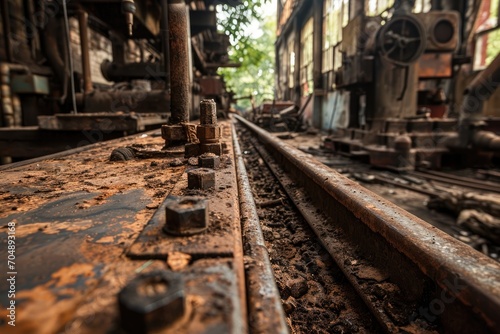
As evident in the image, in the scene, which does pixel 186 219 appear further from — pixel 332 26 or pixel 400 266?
pixel 332 26

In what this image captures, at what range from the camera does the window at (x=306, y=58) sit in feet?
49.9

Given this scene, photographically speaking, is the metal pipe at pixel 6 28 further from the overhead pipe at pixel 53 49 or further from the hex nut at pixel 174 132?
the hex nut at pixel 174 132

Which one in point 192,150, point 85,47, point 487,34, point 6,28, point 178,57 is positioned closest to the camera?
point 192,150

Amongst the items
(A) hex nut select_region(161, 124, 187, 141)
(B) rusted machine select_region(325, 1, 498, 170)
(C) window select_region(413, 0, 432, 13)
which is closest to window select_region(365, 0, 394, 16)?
(C) window select_region(413, 0, 432, 13)

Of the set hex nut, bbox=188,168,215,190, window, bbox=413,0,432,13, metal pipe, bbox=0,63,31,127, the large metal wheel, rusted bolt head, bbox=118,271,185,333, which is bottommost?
rusted bolt head, bbox=118,271,185,333

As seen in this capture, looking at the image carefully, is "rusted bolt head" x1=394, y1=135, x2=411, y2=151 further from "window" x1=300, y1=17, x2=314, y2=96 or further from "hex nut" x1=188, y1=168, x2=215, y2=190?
"window" x1=300, y1=17, x2=314, y2=96

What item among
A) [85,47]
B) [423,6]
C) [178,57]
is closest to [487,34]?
[423,6]

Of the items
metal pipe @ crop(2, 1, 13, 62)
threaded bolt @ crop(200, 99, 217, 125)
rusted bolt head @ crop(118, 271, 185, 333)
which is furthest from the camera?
metal pipe @ crop(2, 1, 13, 62)

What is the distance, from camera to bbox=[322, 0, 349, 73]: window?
36.1 ft

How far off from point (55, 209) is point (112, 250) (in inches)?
20.3

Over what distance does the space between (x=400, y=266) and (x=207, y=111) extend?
141cm

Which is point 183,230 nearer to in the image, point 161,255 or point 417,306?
point 161,255

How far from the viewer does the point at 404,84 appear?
5766 millimetres

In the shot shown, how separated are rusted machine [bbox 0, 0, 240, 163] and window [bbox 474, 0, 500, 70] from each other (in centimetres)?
627
